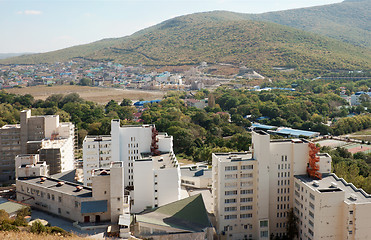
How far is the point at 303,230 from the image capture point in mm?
27469

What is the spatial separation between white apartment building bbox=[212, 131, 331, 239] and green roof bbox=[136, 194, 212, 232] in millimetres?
1613

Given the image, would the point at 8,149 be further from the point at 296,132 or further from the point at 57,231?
the point at 296,132

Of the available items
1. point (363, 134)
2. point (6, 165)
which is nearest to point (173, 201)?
point (6, 165)

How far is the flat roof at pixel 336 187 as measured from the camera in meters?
25.4

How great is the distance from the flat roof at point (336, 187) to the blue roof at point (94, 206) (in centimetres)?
1474

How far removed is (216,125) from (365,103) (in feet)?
130

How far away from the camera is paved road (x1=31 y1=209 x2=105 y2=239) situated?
26531mm

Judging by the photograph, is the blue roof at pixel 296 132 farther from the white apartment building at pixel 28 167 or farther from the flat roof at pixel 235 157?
the white apartment building at pixel 28 167

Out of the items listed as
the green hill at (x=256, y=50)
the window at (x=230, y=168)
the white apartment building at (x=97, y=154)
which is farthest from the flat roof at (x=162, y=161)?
the green hill at (x=256, y=50)

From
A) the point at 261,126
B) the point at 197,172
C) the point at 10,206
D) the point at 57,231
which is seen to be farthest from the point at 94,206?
the point at 261,126

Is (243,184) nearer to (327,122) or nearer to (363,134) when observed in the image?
(363,134)

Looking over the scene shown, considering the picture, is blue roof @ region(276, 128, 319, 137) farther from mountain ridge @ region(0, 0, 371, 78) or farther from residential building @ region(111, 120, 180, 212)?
mountain ridge @ region(0, 0, 371, 78)

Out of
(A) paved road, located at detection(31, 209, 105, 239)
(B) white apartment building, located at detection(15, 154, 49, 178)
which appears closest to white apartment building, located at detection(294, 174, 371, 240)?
(A) paved road, located at detection(31, 209, 105, 239)

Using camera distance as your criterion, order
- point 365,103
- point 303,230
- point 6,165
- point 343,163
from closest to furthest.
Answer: point 303,230 < point 343,163 < point 6,165 < point 365,103
